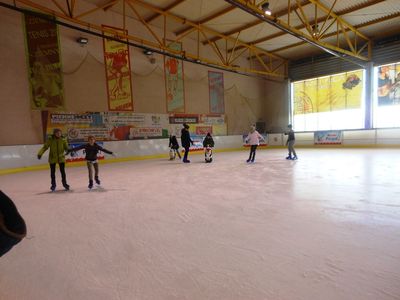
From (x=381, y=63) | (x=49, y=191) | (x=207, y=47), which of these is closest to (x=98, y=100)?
(x=49, y=191)

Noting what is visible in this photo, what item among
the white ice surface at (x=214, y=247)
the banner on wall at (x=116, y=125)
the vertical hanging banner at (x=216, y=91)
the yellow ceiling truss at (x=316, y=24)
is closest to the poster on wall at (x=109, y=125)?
the banner on wall at (x=116, y=125)

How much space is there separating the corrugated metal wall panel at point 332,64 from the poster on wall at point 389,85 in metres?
0.37

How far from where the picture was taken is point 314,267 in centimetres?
179

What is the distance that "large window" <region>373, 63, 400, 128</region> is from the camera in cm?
1196

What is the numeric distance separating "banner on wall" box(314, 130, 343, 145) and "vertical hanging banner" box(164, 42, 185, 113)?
7919 millimetres

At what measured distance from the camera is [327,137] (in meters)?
13.9

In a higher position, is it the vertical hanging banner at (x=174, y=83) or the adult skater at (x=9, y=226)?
the vertical hanging banner at (x=174, y=83)

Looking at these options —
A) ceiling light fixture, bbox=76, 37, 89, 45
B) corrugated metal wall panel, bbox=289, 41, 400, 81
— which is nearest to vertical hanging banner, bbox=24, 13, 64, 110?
ceiling light fixture, bbox=76, 37, 89, 45

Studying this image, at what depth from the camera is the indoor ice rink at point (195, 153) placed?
1776mm

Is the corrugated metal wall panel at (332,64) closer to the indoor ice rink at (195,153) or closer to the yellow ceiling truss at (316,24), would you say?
the indoor ice rink at (195,153)

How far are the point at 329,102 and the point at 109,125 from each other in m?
11.8

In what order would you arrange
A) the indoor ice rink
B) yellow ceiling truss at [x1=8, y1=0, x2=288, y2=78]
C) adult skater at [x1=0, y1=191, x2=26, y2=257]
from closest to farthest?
adult skater at [x1=0, y1=191, x2=26, y2=257] → the indoor ice rink → yellow ceiling truss at [x1=8, y1=0, x2=288, y2=78]

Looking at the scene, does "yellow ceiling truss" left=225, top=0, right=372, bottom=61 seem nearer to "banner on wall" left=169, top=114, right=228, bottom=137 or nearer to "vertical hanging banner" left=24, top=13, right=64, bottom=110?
"banner on wall" left=169, top=114, right=228, bottom=137

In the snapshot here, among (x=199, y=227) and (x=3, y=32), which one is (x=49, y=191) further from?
(x=3, y=32)
